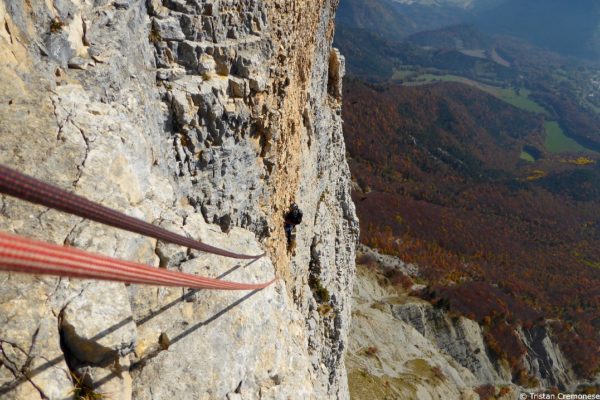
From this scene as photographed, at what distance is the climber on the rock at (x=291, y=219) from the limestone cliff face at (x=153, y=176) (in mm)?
693

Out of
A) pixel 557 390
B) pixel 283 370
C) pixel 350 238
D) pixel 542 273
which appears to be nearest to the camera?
pixel 283 370

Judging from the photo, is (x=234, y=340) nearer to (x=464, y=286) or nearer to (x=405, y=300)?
(x=405, y=300)

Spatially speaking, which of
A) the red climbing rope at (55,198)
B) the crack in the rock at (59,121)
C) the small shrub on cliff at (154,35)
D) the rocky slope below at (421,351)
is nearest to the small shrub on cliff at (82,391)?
the red climbing rope at (55,198)

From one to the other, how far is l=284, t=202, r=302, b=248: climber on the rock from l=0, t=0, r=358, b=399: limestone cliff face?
2.27 feet

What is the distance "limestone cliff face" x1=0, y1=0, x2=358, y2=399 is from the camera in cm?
564

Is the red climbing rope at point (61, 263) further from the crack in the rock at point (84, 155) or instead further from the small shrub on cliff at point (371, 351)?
the small shrub on cliff at point (371, 351)

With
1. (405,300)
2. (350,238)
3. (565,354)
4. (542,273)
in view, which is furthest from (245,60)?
(542,273)

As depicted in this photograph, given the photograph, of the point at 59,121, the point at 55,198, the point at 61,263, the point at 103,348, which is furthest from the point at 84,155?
the point at 61,263

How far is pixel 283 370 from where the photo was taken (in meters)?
9.57

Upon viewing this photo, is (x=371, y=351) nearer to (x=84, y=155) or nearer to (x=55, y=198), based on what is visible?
(x=84, y=155)

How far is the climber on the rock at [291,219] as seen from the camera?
638 inches

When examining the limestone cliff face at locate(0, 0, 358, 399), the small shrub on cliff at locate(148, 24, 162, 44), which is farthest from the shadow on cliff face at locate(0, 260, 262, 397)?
the small shrub on cliff at locate(148, 24, 162, 44)

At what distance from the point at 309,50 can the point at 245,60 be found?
7.65 m

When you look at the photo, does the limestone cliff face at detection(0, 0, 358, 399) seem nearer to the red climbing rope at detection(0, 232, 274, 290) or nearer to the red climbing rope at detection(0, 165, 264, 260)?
the red climbing rope at detection(0, 232, 274, 290)
